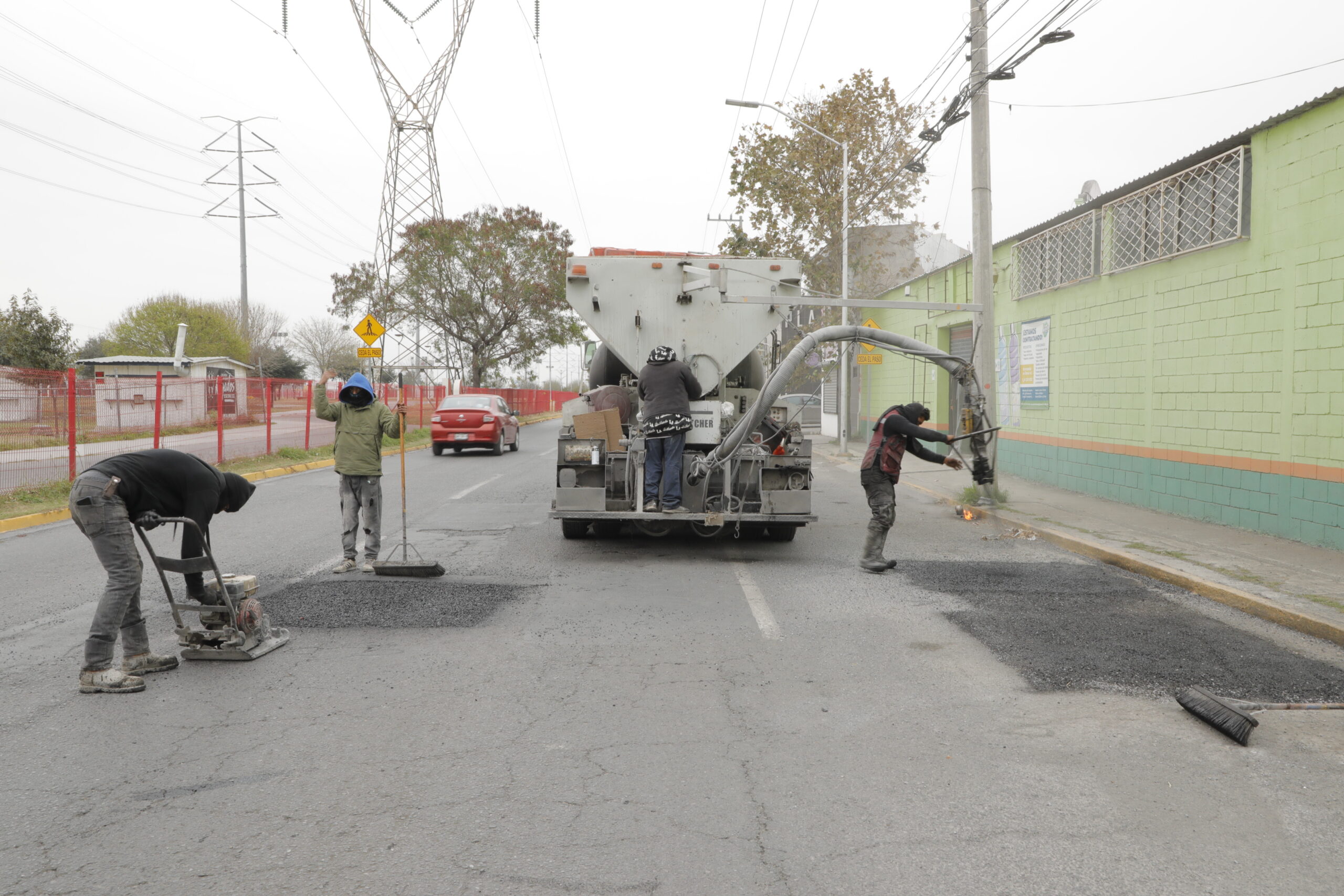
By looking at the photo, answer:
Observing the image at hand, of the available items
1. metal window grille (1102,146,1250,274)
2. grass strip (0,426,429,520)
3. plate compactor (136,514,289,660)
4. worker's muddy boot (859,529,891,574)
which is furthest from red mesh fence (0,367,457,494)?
metal window grille (1102,146,1250,274)

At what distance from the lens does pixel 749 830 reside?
328cm

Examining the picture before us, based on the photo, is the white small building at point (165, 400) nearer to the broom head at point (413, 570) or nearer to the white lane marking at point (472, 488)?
the white lane marking at point (472, 488)

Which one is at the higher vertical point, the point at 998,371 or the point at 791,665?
the point at 998,371

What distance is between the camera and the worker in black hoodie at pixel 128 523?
188 inches

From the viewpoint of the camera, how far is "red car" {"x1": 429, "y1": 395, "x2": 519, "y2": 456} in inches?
874

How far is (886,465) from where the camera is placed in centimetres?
849

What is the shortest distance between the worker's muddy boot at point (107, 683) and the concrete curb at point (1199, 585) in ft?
23.6

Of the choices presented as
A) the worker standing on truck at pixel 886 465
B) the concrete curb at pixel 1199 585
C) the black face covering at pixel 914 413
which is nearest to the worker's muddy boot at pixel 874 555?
the worker standing on truck at pixel 886 465

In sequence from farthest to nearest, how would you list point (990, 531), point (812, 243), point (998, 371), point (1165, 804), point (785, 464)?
point (812, 243), point (998, 371), point (990, 531), point (785, 464), point (1165, 804)

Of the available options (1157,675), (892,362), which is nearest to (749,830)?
(1157,675)

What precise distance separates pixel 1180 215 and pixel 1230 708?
890cm

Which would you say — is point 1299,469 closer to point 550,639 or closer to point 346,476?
point 550,639

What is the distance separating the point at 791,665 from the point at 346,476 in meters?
4.44

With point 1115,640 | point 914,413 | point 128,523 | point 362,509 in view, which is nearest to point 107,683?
point 128,523
